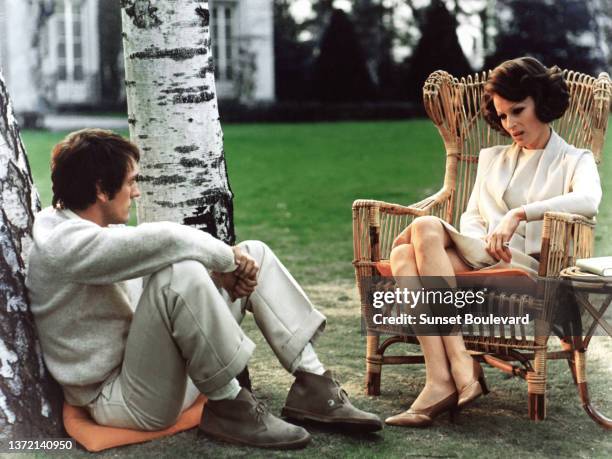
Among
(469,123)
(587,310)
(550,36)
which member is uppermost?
(550,36)

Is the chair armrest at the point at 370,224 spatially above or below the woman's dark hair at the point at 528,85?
below

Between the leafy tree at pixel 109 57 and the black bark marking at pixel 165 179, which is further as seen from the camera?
the leafy tree at pixel 109 57

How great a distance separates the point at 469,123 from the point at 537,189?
639mm

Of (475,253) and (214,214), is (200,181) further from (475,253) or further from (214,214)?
(475,253)

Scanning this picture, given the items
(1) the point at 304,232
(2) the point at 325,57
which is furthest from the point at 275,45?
(1) the point at 304,232

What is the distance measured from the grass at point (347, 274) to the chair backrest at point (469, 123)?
705mm

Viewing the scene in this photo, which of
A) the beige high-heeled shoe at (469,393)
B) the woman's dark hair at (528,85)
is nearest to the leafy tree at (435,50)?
the woman's dark hair at (528,85)

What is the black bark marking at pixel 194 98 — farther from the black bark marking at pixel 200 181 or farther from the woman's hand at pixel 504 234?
→ the woman's hand at pixel 504 234

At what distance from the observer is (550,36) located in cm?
1506

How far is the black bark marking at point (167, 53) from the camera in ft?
9.55

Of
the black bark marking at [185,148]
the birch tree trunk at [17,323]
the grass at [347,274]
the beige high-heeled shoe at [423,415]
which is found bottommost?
the grass at [347,274]

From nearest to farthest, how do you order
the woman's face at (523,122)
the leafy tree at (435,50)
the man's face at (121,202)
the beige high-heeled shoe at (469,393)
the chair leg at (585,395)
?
the man's face at (121,202) < the beige high-heeled shoe at (469,393) < the chair leg at (585,395) < the woman's face at (523,122) < the leafy tree at (435,50)

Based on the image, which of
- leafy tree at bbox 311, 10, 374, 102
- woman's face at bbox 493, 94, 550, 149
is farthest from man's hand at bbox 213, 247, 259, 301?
leafy tree at bbox 311, 10, 374, 102

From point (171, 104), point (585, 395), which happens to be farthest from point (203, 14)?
point (585, 395)
